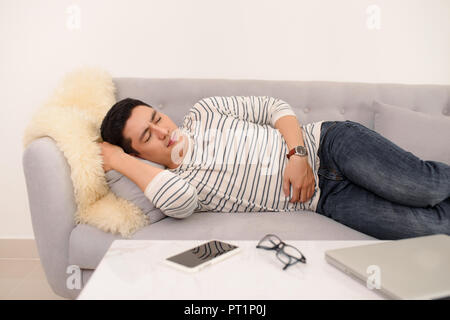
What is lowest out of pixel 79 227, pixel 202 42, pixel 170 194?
pixel 79 227

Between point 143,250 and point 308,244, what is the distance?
1.14ft

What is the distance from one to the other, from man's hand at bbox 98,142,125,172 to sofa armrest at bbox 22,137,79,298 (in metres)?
0.13

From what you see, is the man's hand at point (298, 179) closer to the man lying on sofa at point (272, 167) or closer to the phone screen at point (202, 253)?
the man lying on sofa at point (272, 167)

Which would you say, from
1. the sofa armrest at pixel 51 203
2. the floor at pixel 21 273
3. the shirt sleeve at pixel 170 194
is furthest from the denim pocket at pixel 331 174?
the floor at pixel 21 273

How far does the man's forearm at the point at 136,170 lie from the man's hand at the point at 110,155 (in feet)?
0.04

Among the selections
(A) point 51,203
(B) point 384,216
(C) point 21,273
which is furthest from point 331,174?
(C) point 21,273

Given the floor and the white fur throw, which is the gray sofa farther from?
the floor

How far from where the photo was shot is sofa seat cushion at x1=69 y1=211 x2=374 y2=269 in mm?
1000

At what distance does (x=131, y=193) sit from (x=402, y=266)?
2.73 ft

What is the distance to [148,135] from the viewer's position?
1.20 metres

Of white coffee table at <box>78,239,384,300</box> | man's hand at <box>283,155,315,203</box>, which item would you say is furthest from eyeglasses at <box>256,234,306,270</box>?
man's hand at <box>283,155,315,203</box>

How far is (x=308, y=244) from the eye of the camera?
2.37 ft

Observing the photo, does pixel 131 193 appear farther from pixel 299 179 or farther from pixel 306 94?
pixel 306 94
